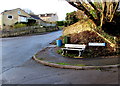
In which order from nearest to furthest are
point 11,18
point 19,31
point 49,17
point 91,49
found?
point 91,49
point 19,31
point 11,18
point 49,17

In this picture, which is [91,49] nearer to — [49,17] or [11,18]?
[11,18]

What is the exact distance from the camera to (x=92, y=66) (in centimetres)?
653

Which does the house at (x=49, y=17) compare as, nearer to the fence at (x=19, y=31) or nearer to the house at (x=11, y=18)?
the house at (x=11, y=18)

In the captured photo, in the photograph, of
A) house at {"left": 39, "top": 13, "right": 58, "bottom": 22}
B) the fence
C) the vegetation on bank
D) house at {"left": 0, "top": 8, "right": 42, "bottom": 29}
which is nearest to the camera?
the vegetation on bank

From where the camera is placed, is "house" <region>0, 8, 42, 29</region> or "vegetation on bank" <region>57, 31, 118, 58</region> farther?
"house" <region>0, 8, 42, 29</region>

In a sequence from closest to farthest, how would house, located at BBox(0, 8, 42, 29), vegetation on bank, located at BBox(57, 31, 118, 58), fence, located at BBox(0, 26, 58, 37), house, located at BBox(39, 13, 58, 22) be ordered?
vegetation on bank, located at BBox(57, 31, 118, 58)
fence, located at BBox(0, 26, 58, 37)
house, located at BBox(0, 8, 42, 29)
house, located at BBox(39, 13, 58, 22)

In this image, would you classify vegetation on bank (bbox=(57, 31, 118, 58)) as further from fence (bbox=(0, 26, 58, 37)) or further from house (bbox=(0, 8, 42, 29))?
house (bbox=(0, 8, 42, 29))

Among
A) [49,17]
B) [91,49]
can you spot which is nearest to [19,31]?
[91,49]

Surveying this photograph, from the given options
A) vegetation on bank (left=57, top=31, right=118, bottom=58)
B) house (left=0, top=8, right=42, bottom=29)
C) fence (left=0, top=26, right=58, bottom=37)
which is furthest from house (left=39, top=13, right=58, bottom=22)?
vegetation on bank (left=57, top=31, right=118, bottom=58)

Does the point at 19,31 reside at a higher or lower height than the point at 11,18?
lower

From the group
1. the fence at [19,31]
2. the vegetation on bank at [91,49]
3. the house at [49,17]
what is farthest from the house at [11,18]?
the vegetation on bank at [91,49]

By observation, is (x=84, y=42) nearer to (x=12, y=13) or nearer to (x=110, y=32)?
(x=110, y=32)

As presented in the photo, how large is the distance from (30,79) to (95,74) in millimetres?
2836

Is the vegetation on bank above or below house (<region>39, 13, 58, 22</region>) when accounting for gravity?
below
